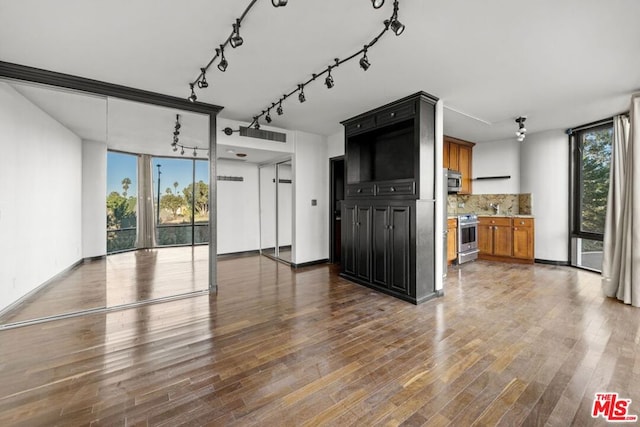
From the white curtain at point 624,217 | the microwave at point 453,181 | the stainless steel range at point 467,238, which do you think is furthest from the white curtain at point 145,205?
the white curtain at point 624,217

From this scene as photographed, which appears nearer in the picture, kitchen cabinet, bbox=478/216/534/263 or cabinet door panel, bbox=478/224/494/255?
kitchen cabinet, bbox=478/216/534/263

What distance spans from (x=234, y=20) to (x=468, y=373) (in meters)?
3.23

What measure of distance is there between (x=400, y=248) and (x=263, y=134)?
3.10m

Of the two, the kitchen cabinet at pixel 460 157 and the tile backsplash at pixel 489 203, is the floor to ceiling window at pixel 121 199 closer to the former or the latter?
the kitchen cabinet at pixel 460 157

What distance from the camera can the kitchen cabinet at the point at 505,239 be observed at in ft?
18.6

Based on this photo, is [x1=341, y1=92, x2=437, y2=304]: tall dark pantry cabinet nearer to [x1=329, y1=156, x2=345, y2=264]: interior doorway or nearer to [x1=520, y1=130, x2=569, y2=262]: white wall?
[x1=329, y1=156, x2=345, y2=264]: interior doorway

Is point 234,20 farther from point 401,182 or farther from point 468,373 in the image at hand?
point 468,373

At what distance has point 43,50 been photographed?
2.56 m

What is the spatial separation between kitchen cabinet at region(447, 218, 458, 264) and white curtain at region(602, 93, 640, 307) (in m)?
2.12

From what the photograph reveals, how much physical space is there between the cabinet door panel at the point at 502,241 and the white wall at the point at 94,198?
704cm

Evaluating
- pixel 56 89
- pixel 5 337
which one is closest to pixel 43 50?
pixel 56 89

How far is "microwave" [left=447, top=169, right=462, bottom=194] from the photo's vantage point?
18.8 feet

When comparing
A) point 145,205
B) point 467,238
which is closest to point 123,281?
point 145,205
